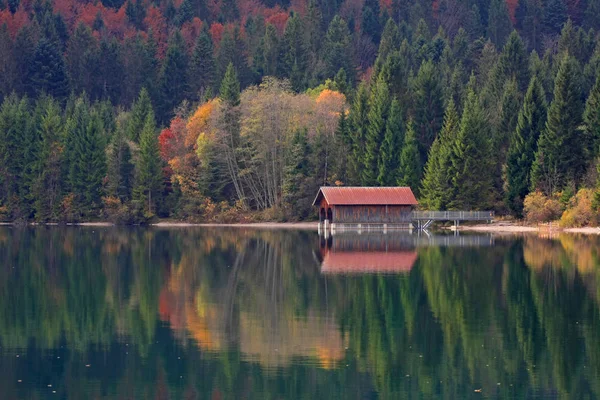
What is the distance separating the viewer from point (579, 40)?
116m

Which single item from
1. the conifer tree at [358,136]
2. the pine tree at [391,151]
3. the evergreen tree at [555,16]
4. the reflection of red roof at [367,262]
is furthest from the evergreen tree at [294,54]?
the reflection of red roof at [367,262]

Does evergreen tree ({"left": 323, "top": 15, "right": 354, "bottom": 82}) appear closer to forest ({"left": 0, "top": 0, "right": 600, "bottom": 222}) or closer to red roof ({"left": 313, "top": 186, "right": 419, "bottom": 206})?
forest ({"left": 0, "top": 0, "right": 600, "bottom": 222})

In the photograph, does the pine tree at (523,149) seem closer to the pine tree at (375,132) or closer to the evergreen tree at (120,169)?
the pine tree at (375,132)

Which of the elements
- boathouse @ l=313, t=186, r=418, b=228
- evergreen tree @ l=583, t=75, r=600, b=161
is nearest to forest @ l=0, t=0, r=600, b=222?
evergreen tree @ l=583, t=75, r=600, b=161

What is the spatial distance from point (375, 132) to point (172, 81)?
1801 inches

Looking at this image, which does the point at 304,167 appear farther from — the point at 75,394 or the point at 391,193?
the point at 75,394

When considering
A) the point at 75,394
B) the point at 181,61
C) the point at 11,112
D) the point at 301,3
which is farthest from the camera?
the point at 301,3

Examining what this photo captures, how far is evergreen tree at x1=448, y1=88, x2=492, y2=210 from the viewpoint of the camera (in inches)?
3297

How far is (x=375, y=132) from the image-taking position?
92.4 metres

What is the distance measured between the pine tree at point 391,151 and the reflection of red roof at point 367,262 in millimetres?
33184

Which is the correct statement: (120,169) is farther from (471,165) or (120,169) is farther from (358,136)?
(471,165)

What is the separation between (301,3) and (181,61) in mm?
50243

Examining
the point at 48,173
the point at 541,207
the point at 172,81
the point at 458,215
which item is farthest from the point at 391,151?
the point at 172,81

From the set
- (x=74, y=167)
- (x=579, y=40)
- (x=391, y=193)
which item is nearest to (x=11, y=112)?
(x=74, y=167)
